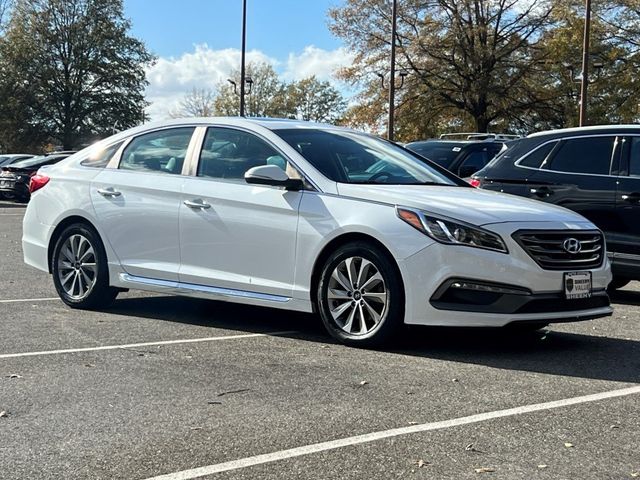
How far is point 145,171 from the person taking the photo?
7.27 metres

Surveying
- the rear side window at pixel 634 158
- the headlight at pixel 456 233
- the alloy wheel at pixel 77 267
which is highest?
the rear side window at pixel 634 158

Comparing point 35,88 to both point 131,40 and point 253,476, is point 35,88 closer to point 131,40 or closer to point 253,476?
point 131,40

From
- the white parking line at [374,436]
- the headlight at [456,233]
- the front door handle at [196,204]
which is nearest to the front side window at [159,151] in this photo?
the front door handle at [196,204]

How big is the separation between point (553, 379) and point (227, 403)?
196cm

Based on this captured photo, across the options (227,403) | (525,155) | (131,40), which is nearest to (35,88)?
(131,40)

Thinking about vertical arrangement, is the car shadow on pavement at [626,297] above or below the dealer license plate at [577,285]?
below

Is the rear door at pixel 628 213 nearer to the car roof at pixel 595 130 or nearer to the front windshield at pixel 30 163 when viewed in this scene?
the car roof at pixel 595 130

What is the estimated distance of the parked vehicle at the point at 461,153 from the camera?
1328 centimetres

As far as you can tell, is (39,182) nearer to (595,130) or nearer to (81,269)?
(81,269)

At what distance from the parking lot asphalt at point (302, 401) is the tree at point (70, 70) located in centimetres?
5008

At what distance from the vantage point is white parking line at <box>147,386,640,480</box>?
11.5 feet

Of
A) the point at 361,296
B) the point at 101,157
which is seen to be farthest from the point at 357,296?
the point at 101,157

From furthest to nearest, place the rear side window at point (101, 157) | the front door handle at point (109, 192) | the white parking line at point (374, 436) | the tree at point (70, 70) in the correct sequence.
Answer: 1. the tree at point (70, 70)
2. the rear side window at point (101, 157)
3. the front door handle at point (109, 192)
4. the white parking line at point (374, 436)

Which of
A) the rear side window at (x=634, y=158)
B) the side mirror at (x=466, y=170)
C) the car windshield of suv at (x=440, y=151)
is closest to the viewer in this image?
the rear side window at (x=634, y=158)
